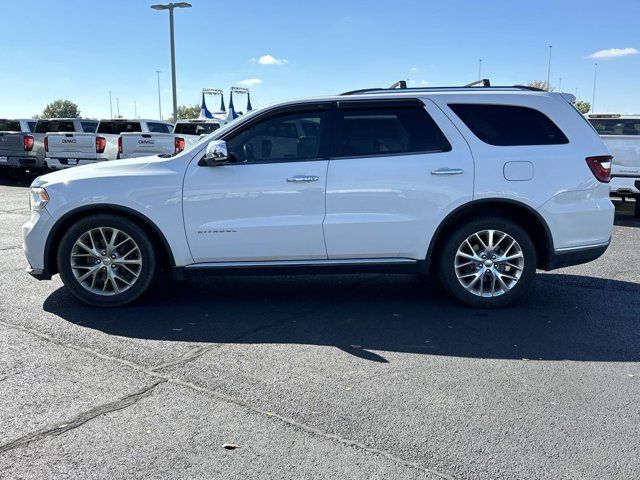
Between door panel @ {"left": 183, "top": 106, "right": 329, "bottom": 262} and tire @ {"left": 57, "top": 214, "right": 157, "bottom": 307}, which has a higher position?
door panel @ {"left": 183, "top": 106, "right": 329, "bottom": 262}

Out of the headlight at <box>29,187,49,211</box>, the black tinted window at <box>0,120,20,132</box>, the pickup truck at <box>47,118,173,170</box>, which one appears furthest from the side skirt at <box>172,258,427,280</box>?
the black tinted window at <box>0,120,20,132</box>

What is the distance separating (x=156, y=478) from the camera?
2844mm

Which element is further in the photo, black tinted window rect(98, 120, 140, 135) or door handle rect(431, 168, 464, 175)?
black tinted window rect(98, 120, 140, 135)

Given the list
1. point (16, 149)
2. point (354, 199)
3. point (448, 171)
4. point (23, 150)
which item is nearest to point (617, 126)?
point (448, 171)

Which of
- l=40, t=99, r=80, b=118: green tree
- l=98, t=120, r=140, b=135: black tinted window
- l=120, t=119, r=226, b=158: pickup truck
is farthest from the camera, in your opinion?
l=40, t=99, r=80, b=118: green tree

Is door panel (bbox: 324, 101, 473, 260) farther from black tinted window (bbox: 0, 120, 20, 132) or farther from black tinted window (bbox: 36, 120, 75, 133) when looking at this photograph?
black tinted window (bbox: 0, 120, 20, 132)

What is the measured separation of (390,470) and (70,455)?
161 centimetres

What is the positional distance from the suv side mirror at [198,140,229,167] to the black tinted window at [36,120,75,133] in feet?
52.7

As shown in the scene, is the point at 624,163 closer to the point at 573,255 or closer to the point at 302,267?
the point at 573,255

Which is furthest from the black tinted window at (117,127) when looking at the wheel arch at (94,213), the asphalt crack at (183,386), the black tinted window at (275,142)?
the asphalt crack at (183,386)

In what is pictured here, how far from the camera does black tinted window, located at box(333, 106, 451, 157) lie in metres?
5.39

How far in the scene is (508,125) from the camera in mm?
5473

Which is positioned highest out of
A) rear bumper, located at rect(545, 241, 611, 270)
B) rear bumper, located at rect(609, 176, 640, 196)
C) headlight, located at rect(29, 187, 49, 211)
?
headlight, located at rect(29, 187, 49, 211)

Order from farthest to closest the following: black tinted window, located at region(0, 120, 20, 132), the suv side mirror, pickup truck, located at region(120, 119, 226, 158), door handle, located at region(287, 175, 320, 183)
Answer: black tinted window, located at region(0, 120, 20, 132) < pickup truck, located at region(120, 119, 226, 158) < door handle, located at region(287, 175, 320, 183) < the suv side mirror
